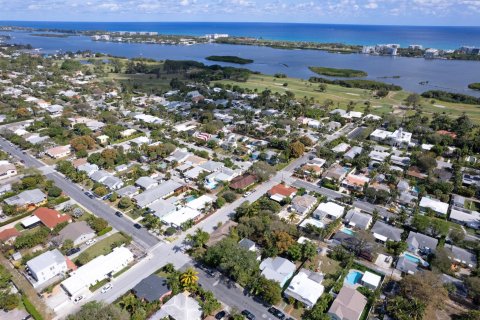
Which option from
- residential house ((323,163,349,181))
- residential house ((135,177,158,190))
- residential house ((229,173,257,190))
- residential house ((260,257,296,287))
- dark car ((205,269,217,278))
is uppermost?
residential house ((323,163,349,181))

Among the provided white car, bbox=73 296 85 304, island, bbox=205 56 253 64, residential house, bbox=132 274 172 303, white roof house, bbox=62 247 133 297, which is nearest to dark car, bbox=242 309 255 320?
residential house, bbox=132 274 172 303

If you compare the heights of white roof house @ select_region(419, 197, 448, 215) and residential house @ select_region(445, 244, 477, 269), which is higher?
white roof house @ select_region(419, 197, 448, 215)

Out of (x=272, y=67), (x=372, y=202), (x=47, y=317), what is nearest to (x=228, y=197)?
(x=372, y=202)

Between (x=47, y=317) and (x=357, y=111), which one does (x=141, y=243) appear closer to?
(x=47, y=317)

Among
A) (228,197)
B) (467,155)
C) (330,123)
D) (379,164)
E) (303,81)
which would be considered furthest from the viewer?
(303,81)

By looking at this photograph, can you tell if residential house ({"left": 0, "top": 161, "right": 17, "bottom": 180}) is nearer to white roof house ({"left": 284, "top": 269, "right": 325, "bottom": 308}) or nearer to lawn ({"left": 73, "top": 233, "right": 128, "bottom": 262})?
lawn ({"left": 73, "top": 233, "right": 128, "bottom": 262})

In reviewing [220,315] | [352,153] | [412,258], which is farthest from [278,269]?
[352,153]
